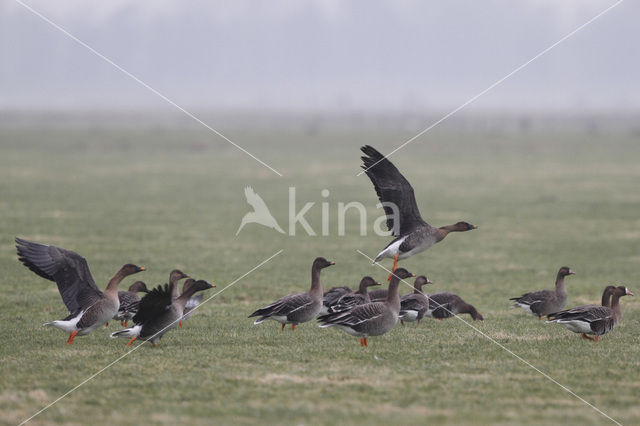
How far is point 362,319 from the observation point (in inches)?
494

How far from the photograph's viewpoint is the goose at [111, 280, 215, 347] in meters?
12.0

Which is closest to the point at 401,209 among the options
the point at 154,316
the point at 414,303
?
the point at 414,303

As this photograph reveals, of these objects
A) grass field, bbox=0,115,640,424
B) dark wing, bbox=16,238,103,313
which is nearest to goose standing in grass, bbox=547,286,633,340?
grass field, bbox=0,115,640,424

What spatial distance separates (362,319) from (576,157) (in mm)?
60853

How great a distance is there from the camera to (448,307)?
49.9ft

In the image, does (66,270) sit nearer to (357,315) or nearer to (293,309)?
(293,309)

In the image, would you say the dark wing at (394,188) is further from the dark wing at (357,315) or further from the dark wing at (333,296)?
the dark wing at (357,315)

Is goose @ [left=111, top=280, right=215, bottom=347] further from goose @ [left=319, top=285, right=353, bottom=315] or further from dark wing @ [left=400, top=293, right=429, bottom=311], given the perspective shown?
dark wing @ [left=400, top=293, right=429, bottom=311]

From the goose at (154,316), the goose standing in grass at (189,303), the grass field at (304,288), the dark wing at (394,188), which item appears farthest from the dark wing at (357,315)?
the dark wing at (394,188)

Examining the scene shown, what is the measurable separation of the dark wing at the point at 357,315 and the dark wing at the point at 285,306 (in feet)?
2.85

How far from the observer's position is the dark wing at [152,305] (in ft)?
39.2

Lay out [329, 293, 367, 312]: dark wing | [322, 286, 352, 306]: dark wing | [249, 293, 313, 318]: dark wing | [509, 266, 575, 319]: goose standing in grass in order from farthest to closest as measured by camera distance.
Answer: [509, 266, 575, 319]: goose standing in grass → [322, 286, 352, 306]: dark wing → [329, 293, 367, 312]: dark wing → [249, 293, 313, 318]: dark wing

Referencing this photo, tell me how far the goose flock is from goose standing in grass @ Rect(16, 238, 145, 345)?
0.6 inches

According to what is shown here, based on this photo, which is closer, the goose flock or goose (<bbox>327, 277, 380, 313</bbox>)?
the goose flock
